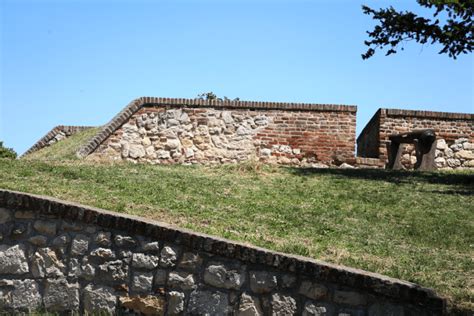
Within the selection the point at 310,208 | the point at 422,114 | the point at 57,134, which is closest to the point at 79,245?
the point at 310,208

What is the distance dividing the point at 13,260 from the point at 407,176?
8.30 meters

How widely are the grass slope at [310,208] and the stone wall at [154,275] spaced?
0.63 meters

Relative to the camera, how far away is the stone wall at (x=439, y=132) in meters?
16.5

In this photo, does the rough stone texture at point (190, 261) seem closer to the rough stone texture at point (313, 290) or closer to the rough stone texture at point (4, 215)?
the rough stone texture at point (313, 290)

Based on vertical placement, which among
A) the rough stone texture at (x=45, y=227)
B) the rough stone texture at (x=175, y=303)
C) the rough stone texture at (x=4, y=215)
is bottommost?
the rough stone texture at (x=175, y=303)

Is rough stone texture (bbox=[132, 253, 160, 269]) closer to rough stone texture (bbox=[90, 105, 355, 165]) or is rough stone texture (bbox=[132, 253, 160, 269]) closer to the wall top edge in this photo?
rough stone texture (bbox=[90, 105, 355, 165])

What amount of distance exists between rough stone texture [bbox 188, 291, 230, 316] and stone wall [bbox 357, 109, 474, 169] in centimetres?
1057

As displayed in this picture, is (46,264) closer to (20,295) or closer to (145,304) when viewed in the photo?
(20,295)

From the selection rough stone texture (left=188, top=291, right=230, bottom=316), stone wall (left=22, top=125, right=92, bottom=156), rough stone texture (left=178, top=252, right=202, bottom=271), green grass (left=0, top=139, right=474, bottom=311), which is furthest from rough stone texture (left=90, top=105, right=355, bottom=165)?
rough stone texture (left=188, top=291, right=230, bottom=316)

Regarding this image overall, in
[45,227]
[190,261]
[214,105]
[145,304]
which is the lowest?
[145,304]

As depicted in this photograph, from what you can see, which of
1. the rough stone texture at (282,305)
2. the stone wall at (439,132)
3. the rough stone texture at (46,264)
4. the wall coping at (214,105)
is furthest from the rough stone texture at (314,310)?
the stone wall at (439,132)

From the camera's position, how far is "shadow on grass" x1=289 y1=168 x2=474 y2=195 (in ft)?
41.6

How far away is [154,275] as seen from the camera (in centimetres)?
688

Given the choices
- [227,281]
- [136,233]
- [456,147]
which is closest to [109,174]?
[136,233]
